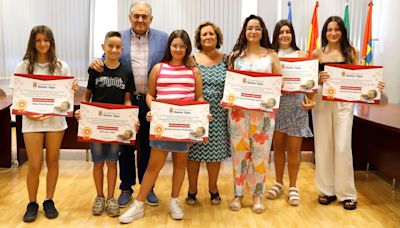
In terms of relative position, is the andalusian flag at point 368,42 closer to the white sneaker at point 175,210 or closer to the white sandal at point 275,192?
the white sandal at point 275,192

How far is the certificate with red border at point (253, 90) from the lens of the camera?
2.71 meters

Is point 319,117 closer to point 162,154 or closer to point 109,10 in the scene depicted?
point 162,154

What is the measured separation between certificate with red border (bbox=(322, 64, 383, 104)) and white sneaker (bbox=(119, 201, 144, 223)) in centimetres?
153

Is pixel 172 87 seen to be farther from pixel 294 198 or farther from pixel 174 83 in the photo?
pixel 294 198

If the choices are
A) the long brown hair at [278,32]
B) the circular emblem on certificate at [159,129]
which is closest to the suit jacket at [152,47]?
the circular emblem on certificate at [159,129]

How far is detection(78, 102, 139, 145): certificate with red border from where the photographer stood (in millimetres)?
2705

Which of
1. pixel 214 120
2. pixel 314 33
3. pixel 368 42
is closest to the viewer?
pixel 214 120

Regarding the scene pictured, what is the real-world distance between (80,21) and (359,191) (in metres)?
4.75

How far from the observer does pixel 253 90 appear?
8.93ft

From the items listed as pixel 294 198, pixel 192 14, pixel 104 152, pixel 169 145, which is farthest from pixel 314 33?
pixel 104 152

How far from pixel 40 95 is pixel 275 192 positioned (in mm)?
1953

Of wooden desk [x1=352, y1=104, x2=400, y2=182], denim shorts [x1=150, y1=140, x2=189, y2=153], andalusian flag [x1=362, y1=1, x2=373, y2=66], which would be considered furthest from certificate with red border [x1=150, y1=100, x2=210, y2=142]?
andalusian flag [x1=362, y1=1, x2=373, y2=66]

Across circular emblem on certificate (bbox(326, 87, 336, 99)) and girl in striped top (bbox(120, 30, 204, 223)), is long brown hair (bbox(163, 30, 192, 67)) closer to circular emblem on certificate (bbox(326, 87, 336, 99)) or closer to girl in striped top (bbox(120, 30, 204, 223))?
girl in striped top (bbox(120, 30, 204, 223))

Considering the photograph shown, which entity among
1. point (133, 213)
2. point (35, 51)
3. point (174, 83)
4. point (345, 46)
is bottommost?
point (133, 213)
